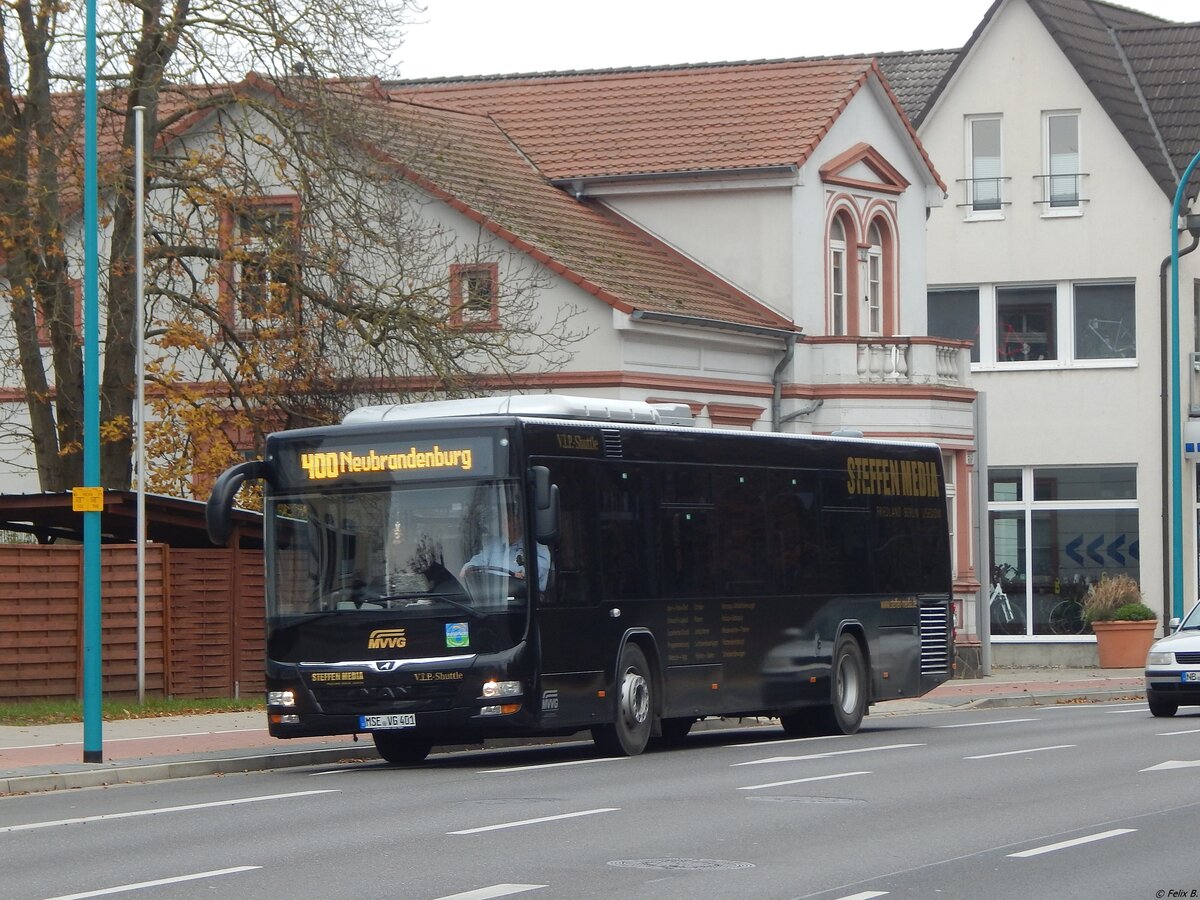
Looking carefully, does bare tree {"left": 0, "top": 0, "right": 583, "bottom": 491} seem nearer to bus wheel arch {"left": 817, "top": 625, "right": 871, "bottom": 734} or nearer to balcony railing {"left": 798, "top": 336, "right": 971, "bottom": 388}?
bus wheel arch {"left": 817, "top": 625, "right": 871, "bottom": 734}

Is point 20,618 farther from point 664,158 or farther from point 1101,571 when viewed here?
point 1101,571

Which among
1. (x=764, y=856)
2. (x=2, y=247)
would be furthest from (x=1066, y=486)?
(x=764, y=856)

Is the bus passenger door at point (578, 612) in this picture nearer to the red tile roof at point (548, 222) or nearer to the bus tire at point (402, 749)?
the bus tire at point (402, 749)

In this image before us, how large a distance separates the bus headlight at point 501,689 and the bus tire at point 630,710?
157 centimetres

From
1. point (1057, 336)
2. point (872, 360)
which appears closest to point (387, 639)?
point (872, 360)

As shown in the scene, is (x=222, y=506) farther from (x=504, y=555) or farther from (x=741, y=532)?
(x=741, y=532)

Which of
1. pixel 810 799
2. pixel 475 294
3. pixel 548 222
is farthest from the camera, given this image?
pixel 548 222

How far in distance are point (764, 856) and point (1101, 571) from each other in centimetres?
3288

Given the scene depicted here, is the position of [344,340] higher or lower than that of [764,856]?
higher

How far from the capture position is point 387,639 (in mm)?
18516

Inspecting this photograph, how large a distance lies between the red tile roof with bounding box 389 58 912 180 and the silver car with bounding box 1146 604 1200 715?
43.0 ft

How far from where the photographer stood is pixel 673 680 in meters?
20.5

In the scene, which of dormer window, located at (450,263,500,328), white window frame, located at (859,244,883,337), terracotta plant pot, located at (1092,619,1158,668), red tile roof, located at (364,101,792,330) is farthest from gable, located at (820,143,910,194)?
terracotta plant pot, located at (1092,619,1158,668)

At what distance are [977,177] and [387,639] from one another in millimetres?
28884
